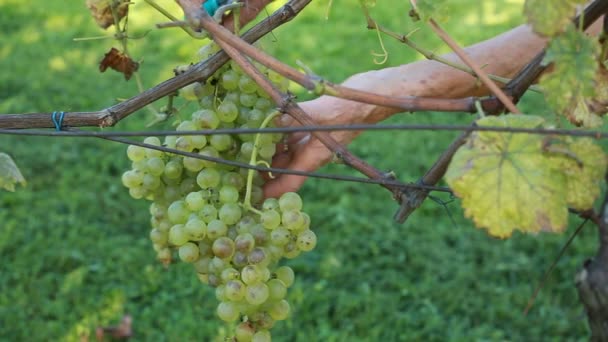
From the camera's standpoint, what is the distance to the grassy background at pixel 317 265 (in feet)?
9.20

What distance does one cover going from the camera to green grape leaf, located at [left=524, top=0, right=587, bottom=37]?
0.77 metres

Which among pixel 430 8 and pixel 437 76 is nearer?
pixel 430 8

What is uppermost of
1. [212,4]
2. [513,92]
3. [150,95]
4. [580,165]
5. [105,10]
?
[105,10]

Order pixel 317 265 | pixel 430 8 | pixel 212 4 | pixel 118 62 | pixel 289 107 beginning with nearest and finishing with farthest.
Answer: pixel 430 8 → pixel 289 107 → pixel 212 4 → pixel 118 62 → pixel 317 265

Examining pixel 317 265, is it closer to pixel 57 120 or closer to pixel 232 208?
pixel 232 208

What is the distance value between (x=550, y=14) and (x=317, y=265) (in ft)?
7.99

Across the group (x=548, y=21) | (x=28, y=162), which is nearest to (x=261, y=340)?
(x=548, y=21)

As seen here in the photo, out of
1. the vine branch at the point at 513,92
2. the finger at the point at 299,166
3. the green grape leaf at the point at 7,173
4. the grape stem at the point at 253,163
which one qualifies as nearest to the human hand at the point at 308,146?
the finger at the point at 299,166

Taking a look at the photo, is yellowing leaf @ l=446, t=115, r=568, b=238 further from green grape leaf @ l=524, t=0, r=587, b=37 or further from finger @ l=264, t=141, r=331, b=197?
finger @ l=264, t=141, r=331, b=197

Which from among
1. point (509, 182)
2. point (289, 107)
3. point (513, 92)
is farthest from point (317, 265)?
point (509, 182)

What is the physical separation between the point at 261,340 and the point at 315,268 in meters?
1.92

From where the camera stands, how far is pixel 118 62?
4.61 feet

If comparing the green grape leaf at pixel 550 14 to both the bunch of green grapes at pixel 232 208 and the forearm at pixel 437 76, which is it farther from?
the forearm at pixel 437 76

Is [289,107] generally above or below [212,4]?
below
